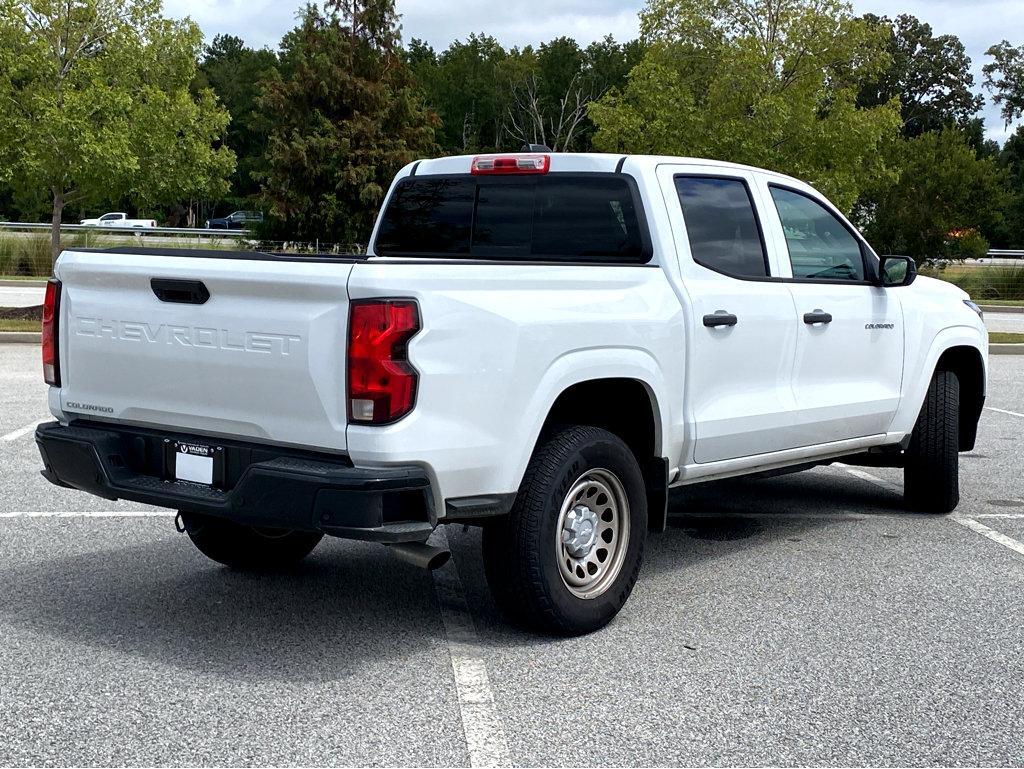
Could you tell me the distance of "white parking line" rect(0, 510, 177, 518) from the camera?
A: 7.21m

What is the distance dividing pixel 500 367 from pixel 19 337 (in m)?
15.1

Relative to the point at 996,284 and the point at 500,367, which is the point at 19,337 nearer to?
the point at 500,367

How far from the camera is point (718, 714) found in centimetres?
428

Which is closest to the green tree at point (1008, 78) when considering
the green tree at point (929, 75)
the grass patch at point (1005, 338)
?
the green tree at point (929, 75)

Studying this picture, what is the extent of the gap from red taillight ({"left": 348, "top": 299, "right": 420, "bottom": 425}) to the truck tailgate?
0.06 meters

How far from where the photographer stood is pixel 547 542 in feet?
16.3

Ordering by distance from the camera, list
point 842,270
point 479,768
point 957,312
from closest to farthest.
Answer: point 479,768 → point 842,270 → point 957,312

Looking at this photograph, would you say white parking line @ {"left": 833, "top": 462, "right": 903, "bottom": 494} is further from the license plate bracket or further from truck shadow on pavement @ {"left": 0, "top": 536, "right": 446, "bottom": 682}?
the license plate bracket

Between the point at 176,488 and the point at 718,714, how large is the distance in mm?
2175

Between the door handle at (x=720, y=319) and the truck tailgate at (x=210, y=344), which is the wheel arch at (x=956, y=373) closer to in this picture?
the door handle at (x=720, y=319)

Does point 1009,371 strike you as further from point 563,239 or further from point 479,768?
point 479,768

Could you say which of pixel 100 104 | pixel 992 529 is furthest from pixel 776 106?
pixel 992 529

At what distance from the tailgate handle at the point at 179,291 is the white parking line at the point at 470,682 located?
1651 mm

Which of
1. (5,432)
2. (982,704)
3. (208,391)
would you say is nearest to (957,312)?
(982,704)
